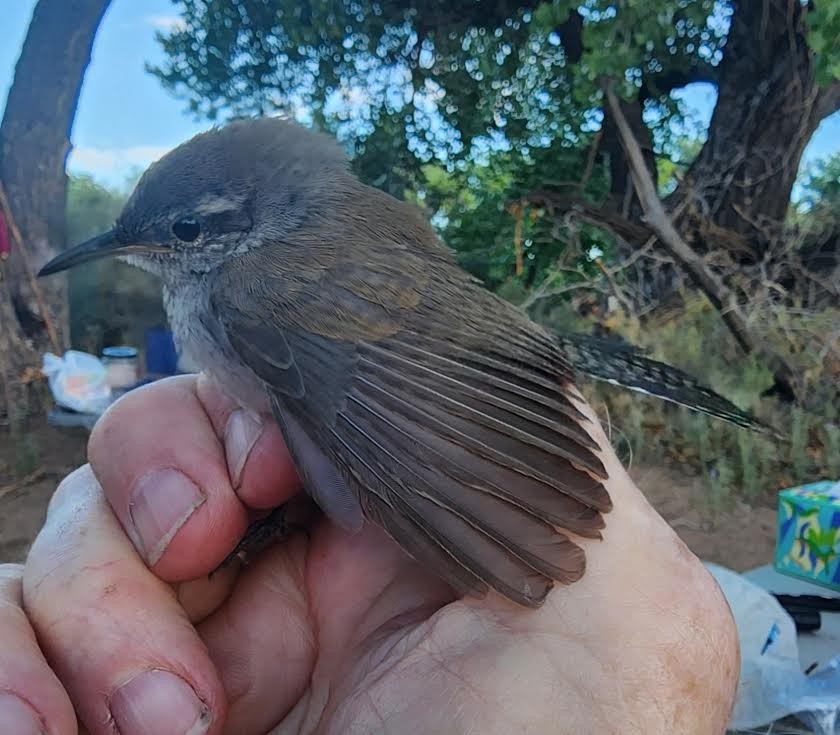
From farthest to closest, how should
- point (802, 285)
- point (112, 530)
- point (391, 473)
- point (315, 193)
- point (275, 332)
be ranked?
point (802, 285)
point (315, 193)
point (275, 332)
point (112, 530)
point (391, 473)

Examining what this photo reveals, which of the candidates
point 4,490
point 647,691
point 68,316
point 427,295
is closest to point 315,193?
point 427,295

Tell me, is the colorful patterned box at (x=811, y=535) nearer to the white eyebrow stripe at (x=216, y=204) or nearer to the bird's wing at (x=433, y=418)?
the bird's wing at (x=433, y=418)

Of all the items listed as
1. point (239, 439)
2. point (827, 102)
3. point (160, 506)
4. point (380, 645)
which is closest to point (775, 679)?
point (380, 645)

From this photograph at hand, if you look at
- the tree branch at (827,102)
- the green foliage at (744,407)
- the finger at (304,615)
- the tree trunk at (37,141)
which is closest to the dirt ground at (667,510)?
the green foliage at (744,407)

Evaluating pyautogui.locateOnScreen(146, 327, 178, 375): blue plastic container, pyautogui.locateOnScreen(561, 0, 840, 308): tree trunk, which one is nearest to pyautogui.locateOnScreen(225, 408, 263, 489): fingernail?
pyautogui.locateOnScreen(561, 0, 840, 308): tree trunk

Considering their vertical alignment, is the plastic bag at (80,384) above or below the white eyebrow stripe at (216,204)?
below

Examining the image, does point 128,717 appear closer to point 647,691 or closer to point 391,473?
point 391,473

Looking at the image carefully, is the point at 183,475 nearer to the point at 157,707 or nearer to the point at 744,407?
the point at 157,707
